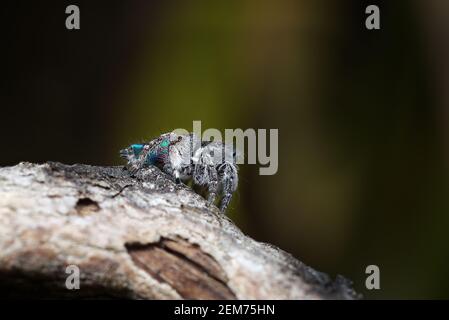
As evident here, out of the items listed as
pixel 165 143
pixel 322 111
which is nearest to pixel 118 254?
pixel 165 143

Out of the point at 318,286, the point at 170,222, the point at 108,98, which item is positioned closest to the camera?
the point at 318,286

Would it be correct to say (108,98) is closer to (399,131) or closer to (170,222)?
(399,131)

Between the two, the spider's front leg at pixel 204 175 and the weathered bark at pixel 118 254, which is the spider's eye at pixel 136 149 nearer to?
the spider's front leg at pixel 204 175

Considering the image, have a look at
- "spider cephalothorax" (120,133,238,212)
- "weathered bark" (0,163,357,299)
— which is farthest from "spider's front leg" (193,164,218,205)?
"weathered bark" (0,163,357,299)

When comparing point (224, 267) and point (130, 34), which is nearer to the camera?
point (224, 267)

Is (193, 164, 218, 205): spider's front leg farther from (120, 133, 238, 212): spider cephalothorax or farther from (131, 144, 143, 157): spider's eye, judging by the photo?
(131, 144, 143, 157): spider's eye

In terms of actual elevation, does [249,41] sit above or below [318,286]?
above

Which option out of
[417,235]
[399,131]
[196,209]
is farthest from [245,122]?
[196,209]
